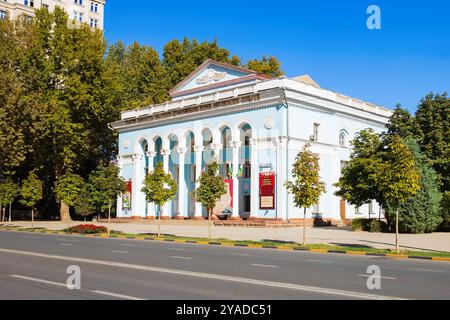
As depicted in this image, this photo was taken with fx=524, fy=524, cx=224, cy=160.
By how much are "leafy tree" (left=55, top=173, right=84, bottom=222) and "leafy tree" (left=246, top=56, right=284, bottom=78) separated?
2566cm

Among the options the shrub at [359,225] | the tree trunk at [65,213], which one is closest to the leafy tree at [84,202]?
the tree trunk at [65,213]

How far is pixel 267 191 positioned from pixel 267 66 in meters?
28.4

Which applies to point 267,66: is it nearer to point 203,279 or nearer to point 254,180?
point 254,180

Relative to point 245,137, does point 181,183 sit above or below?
below

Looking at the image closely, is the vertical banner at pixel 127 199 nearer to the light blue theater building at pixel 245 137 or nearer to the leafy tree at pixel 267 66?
the light blue theater building at pixel 245 137

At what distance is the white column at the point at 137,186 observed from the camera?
54.2 m

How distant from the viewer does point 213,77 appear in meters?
51.1

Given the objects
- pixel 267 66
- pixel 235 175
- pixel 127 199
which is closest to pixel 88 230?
pixel 235 175

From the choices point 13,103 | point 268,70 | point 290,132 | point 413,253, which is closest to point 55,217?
point 13,103

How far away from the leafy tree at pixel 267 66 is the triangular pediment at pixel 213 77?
1418cm

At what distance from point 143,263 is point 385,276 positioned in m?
6.66

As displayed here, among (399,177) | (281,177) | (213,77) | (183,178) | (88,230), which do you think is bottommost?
(88,230)

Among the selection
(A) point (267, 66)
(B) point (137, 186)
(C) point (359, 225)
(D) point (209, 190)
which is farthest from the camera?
(A) point (267, 66)

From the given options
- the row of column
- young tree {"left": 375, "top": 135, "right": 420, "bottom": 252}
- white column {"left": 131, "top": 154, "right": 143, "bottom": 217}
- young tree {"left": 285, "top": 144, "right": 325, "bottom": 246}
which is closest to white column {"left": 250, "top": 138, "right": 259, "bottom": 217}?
the row of column
